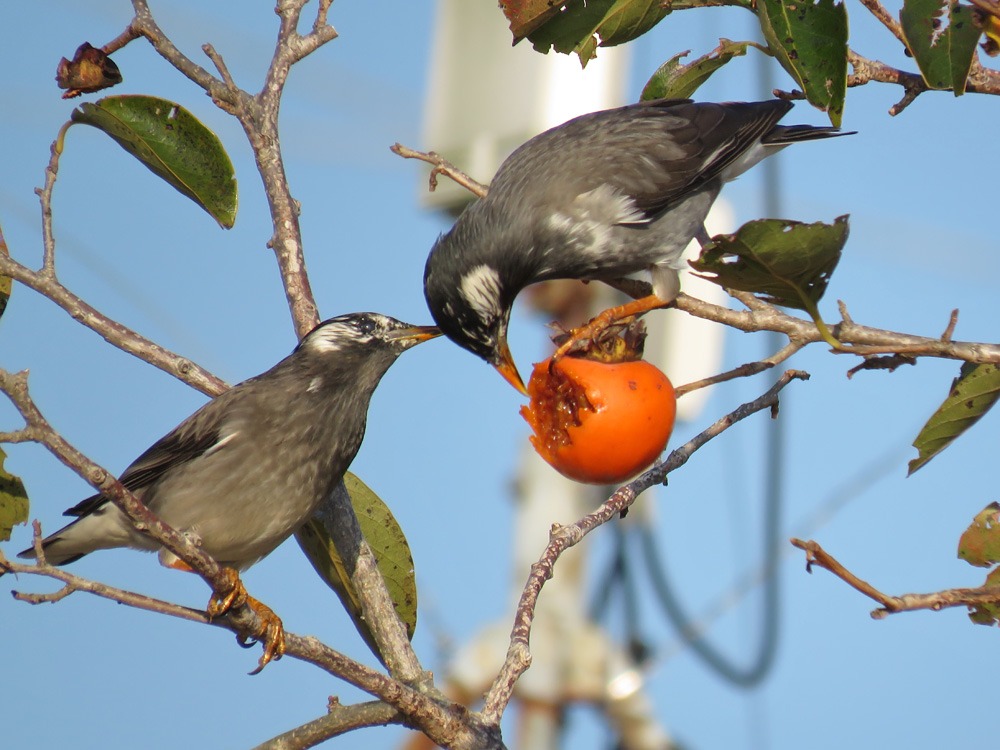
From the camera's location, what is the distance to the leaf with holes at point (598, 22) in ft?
10.8

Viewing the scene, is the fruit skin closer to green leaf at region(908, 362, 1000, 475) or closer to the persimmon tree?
the persimmon tree

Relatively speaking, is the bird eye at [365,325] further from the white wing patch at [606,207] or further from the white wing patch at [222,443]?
the white wing patch at [606,207]

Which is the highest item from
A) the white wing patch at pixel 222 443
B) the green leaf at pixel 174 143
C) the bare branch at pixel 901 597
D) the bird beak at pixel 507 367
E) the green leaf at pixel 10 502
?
the green leaf at pixel 174 143

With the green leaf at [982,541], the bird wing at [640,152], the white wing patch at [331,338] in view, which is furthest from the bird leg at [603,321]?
the green leaf at [982,541]

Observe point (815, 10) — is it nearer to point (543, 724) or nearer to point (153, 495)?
point (153, 495)

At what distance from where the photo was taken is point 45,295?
10.4 ft

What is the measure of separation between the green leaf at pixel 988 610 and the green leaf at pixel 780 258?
74cm

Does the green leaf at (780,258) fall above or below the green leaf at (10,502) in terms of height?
below

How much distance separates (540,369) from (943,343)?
1.54 m

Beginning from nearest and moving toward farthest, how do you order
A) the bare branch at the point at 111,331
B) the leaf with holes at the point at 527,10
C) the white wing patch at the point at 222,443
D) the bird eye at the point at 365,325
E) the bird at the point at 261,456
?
the bare branch at the point at 111,331, the leaf with holes at the point at 527,10, the bird at the point at 261,456, the white wing patch at the point at 222,443, the bird eye at the point at 365,325

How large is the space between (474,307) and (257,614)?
5.11 feet

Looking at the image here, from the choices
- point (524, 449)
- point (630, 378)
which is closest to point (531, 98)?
point (524, 449)

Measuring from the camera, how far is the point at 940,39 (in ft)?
9.02

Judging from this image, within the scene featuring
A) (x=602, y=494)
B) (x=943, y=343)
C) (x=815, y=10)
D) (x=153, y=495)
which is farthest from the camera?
(x=602, y=494)
